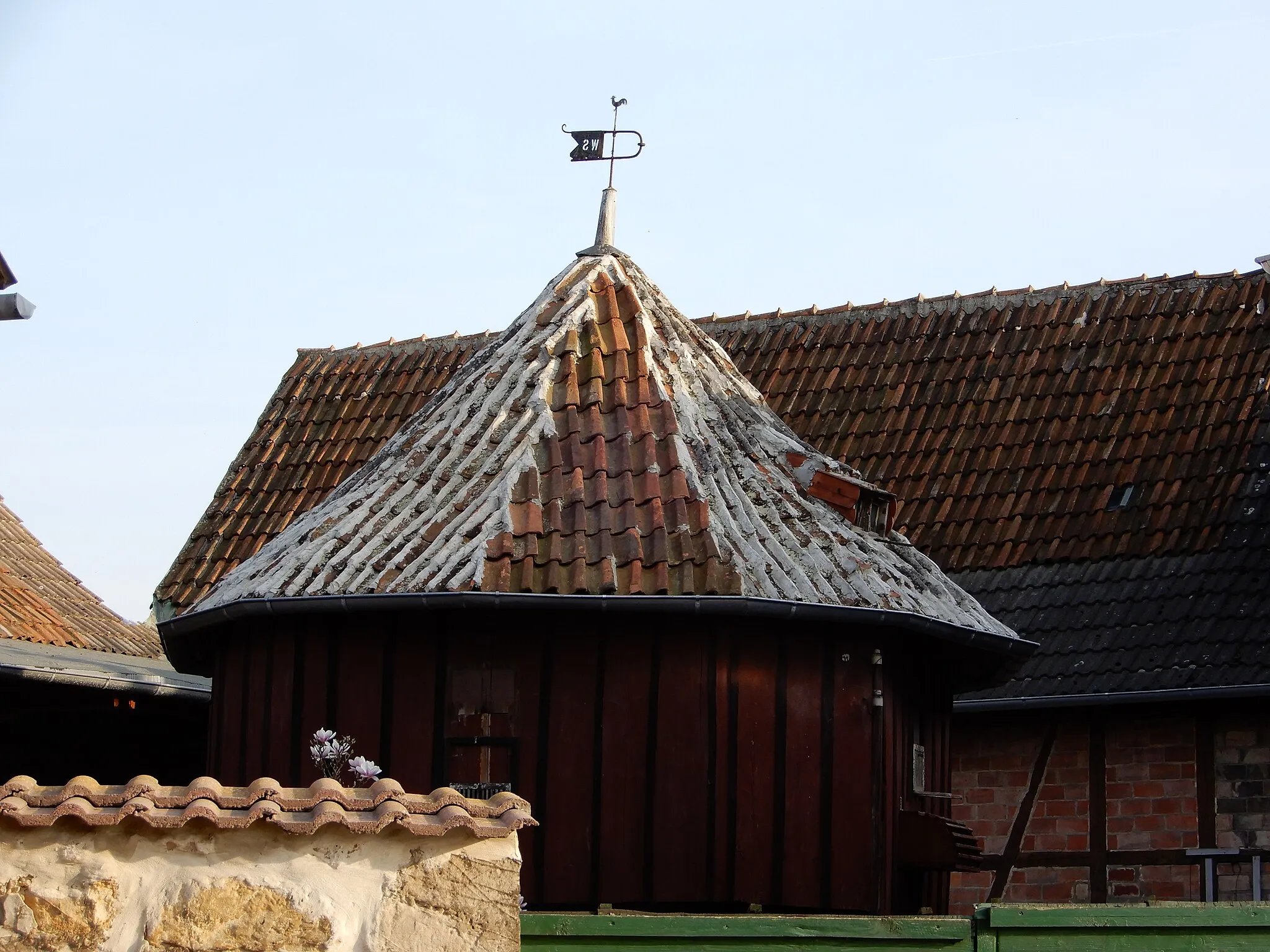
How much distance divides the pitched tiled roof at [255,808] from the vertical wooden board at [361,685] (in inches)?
190

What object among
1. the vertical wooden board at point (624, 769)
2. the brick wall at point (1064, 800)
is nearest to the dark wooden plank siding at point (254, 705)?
the vertical wooden board at point (624, 769)

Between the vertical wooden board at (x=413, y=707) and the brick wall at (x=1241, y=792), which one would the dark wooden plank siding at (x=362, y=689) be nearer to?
the vertical wooden board at (x=413, y=707)

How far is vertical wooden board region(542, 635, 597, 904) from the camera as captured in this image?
1095 centimetres

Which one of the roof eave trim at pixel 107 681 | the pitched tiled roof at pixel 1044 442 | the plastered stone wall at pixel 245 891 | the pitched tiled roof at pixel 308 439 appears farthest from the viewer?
the pitched tiled roof at pixel 308 439

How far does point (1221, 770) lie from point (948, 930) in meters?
7.11

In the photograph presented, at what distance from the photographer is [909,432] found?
58.3ft

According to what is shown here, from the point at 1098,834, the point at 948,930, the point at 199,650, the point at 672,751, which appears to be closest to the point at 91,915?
the point at 948,930

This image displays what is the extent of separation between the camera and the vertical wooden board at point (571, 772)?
10945 mm

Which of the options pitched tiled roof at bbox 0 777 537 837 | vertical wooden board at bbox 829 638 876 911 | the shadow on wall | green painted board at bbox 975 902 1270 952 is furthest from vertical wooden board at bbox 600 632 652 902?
the shadow on wall

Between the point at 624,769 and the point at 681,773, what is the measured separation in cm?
32

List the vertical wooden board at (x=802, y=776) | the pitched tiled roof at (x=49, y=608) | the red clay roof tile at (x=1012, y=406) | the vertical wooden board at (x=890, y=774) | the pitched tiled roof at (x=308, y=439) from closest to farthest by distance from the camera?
the vertical wooden board at (x=802, y=776) → the vertical wooden board at (x=890, y=774) → the red clay roof tile at (x=1012, y=406) → the pitched tiled roof at (x=49, y=608) → the pitched tiled roof at (x=308, y=439)

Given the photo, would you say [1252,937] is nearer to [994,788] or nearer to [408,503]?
[408,503]

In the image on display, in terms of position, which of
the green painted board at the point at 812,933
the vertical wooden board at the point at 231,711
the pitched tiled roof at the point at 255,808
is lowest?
the green painted board at the point at 812,933

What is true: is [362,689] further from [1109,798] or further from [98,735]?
[1109,798]
